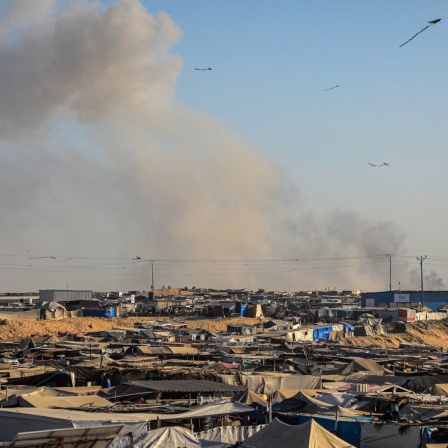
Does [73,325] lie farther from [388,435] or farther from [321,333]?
[388,435]

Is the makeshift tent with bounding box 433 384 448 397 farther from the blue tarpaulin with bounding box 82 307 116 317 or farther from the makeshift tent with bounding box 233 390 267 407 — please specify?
the blue tarpaulin with bounding box 82 307 116 317

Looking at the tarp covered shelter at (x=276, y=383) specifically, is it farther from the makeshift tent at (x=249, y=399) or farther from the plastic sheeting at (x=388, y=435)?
the plastic sheeting at (x=388, y=435)

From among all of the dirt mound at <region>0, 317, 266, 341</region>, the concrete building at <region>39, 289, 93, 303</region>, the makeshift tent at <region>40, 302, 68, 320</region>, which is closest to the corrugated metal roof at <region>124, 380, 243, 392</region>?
the dirt mound at <region>0, 317, 266, 341</region>

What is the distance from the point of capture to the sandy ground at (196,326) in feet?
175

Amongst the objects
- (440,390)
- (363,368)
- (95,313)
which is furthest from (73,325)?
(440,390)

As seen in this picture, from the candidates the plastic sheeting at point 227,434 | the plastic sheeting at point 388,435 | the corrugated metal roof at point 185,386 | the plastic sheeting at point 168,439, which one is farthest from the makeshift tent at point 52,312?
the plastic sheeting at point 168,439

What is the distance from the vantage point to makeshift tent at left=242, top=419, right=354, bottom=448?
14570 mm

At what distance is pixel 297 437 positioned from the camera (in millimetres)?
14820

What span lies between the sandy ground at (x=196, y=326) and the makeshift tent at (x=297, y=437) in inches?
1373

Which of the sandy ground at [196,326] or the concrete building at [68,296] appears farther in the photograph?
the concrete building at [68,296]

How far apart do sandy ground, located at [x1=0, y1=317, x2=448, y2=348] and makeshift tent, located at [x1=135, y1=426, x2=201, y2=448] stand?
112ft

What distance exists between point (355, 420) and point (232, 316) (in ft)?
181

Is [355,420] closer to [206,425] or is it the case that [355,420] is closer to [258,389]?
[206,425]

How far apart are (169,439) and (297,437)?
7.97 ft
